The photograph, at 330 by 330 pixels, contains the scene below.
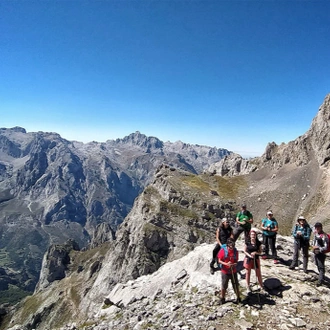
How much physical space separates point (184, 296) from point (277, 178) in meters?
127

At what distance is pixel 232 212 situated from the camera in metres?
127

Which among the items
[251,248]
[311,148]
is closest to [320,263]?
[251,248]

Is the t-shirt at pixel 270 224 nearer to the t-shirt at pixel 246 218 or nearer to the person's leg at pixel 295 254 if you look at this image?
the t-shirt at pixel 246 218

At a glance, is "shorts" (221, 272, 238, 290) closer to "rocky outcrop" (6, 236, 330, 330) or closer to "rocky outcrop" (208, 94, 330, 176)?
"rocky outcrop" (6, 236, 330, 330)

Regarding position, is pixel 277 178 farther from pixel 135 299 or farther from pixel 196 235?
pixel 135 299

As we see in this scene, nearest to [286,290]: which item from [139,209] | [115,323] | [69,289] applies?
[115,323]

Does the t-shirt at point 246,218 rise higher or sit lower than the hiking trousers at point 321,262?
higher

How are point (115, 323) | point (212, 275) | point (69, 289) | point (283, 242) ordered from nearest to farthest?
point (115, 323) < point (212, 275) < point (283, 242) < point (69, 289)

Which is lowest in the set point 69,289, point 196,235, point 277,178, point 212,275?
point 69,289

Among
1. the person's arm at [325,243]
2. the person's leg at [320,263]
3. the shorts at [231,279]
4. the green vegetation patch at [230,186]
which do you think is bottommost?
the shorts at [231,279]

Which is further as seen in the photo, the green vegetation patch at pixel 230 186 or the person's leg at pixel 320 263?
the green vegetation patch at pixel 230 186

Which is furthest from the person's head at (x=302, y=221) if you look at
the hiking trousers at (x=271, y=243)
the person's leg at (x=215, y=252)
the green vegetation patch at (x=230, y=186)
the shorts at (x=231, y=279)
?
the green vegetation patch at (x=230, y=186)

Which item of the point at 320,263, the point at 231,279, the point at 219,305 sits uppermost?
the point at 320,263

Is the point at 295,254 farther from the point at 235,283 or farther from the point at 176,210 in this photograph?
the point at 176,210
